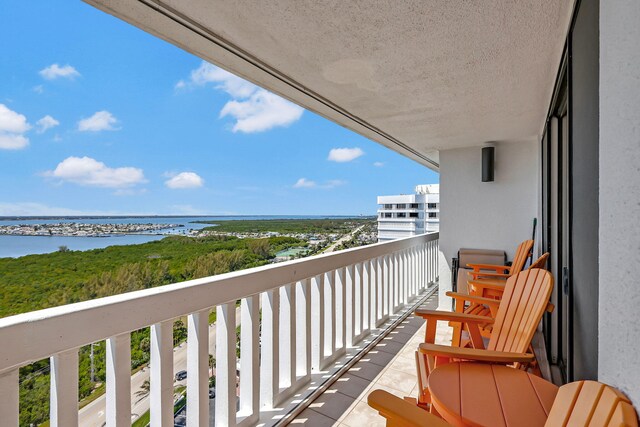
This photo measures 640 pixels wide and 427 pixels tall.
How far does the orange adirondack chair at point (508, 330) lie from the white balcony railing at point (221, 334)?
3.08 feet

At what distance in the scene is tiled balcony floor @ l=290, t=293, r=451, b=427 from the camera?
213cm

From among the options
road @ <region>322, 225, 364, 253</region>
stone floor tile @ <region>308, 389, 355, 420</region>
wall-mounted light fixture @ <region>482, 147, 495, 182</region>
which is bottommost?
A: stone floor tile @ <region>308, 389, 355, 420</region>

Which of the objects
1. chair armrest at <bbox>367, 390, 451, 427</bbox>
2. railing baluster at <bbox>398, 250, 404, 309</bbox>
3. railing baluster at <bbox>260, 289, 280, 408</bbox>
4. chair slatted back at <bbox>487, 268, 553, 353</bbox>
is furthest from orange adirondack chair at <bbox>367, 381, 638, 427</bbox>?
railing baluster at <bbox>398, 250, 404, 309</bbox>

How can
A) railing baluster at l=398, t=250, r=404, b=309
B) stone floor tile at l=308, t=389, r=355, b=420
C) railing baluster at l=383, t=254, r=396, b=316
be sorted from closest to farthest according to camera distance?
1. stone floor tile at l=308, t=389, r=355, b=420
2. railing baluster at l=383, t=254, r=396, b=316
3. railing baluster at l=398, t=250, r=404, b=309

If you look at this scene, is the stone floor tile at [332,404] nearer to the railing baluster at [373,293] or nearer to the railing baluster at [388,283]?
the railing baluster at [373,293]

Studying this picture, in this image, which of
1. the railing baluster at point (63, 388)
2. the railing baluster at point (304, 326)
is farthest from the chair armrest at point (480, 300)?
the railing baluster at point (63, 388)

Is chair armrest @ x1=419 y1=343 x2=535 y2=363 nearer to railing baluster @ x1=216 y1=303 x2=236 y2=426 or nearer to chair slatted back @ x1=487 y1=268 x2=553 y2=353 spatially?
chair slatted back @ x1=487 y1=268 x2=553 y2=353

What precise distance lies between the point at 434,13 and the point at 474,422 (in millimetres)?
1815

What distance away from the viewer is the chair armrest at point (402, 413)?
3.01 ft

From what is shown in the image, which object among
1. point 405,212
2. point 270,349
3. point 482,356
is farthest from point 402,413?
point 405,212

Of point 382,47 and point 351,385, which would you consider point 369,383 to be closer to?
point 351,385

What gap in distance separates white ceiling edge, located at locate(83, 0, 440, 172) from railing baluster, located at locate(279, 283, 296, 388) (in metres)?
1.56

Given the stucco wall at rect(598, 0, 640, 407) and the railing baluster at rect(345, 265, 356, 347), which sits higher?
the stucco wall at rect(598, 0, 640, 407)

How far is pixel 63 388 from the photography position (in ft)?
3.79
